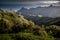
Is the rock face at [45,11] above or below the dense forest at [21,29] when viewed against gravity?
above

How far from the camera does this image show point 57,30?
2422mm

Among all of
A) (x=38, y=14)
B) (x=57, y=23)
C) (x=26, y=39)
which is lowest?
(x=26, y=39)

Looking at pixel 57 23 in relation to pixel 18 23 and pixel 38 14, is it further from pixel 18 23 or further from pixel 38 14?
pixel 18 23

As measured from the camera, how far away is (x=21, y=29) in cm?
235

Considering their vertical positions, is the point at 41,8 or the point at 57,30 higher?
the point at 41,8

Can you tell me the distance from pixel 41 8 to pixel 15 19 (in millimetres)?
475

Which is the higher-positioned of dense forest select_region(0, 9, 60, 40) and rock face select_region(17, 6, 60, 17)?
rock face select_region(17, 6, 60, 17)

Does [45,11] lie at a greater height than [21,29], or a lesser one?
greater

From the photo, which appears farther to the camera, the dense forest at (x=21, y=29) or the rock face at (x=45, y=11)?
the rock face at (x=45, y=11)

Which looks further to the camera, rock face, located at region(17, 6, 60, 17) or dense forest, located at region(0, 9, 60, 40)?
rock face, located at region(17, 6, 60, 17)

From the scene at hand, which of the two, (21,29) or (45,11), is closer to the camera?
(21,29)

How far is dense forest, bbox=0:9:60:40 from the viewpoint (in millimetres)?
2309

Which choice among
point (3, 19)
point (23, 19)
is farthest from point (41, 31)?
point (3, 19)

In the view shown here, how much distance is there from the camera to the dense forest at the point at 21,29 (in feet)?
7.57
